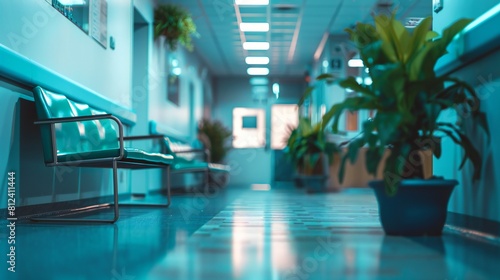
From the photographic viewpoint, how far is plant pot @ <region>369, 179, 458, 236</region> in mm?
1767

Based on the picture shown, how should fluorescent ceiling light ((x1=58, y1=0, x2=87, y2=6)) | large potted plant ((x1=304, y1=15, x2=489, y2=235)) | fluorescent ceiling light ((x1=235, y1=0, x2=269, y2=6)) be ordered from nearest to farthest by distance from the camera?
large potted plant ((x1=304, y1=15, x2=489, y2=235))
fluorescent ceiling light ((x1=58, y1=0, x2=87, y2=6))
fluorescent ceiling light ((x1=235, y1=0, x2=269, y2=6))

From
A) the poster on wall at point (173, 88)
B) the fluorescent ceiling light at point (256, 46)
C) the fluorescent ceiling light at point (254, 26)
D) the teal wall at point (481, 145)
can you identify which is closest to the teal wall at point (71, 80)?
the poster on wall at point (173, 88)

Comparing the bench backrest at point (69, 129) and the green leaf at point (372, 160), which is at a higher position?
the bench backrest at point (69, 129)

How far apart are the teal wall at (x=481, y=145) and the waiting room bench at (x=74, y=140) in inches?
57.2

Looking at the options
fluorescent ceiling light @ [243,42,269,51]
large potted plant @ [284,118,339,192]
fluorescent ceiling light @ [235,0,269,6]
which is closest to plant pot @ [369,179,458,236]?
fluorescent ceiling light @ [235,0,269,6]

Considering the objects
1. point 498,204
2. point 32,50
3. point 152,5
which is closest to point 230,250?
point 498,204

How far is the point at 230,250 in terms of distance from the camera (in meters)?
1.50

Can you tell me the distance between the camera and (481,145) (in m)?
1.89

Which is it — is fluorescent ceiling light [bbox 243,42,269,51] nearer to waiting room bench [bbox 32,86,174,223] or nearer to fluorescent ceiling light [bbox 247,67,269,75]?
fluorescent ceiling light [bbox 247,67,269,75]

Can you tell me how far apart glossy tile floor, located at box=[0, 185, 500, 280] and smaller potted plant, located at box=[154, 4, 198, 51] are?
3281mm

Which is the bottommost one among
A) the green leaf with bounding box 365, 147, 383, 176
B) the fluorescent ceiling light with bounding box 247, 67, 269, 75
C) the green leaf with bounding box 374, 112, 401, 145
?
the green leaf with bounding box 365, 147, 383, 176

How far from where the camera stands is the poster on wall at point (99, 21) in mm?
3426

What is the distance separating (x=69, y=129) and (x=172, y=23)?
274 cm

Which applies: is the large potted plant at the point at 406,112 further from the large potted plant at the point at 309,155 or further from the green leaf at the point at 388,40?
the large potted plant at the point at 309,155
